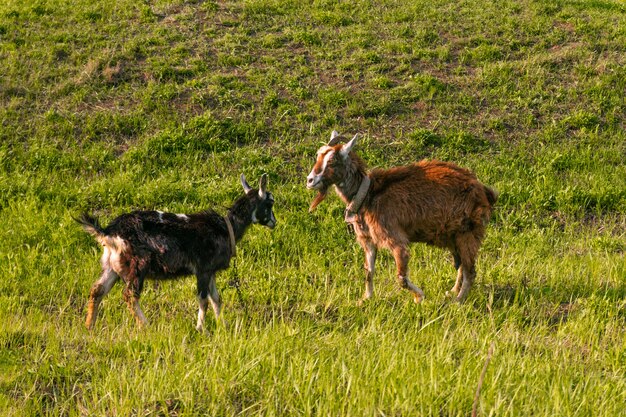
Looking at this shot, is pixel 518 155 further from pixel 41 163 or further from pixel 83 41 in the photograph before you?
pixel 83 41

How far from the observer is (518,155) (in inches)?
455

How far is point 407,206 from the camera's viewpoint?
7348mm

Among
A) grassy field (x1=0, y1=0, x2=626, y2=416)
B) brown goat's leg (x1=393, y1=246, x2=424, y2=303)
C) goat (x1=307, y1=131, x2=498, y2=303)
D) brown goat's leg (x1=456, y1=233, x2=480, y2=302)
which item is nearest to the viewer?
grassy field (x1=0, y1=0, x2=626, y2=416)

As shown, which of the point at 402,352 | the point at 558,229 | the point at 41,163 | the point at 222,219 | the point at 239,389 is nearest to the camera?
the point at 239,389

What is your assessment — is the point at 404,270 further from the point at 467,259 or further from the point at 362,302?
the point at 467,259

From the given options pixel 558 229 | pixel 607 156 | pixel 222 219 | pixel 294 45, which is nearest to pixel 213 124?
pixel 294 45

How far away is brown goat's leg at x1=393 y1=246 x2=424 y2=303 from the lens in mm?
7191

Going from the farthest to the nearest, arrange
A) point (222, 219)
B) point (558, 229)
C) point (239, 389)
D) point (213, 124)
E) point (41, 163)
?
point (213, 124)
point (41, 163)
point (558, 229)
point (222, 219)
point (239, 389)

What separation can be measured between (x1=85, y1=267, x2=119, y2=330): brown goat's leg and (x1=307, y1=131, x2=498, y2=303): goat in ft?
6.98

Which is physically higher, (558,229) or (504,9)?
(504,9)

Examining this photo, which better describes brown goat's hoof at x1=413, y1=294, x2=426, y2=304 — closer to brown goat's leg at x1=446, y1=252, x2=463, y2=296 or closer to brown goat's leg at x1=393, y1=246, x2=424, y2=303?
brown goat's leg at x1=393, y1=246, x2=424, y2=303

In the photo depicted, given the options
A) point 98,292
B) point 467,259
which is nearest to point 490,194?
point 467,259

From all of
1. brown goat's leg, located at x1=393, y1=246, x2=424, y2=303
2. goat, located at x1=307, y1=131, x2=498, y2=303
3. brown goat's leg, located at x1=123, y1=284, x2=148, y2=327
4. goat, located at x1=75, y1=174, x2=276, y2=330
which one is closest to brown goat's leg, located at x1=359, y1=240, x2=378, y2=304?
goat, located at x1=307, y1=131, x2=498, y2=303

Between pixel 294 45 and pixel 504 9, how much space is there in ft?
16.4
